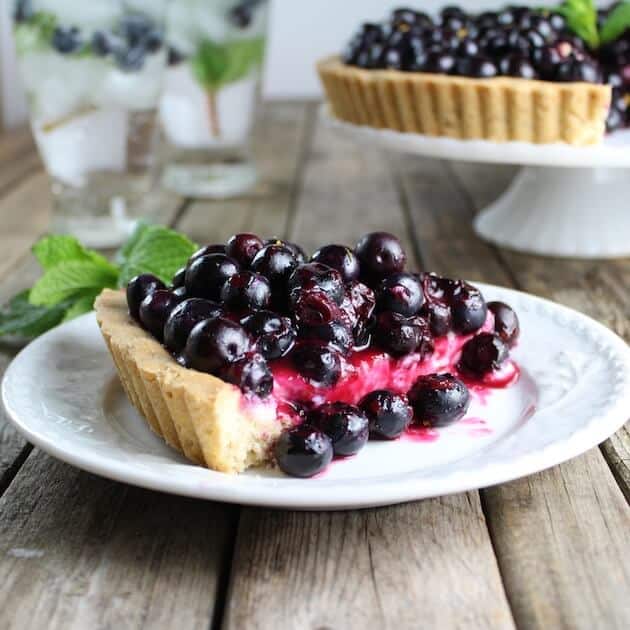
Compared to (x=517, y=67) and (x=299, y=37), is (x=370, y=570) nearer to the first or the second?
(x=517, y=67)

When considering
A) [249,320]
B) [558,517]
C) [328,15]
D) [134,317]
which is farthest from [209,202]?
[328,15]

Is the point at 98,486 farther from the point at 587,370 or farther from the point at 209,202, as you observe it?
the point at 209,202

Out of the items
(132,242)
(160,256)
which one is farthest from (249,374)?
(132,242)

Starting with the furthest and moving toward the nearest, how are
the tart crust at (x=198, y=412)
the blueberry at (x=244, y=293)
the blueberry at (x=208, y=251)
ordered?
1. the blueberry at (x=208, y=251)
2. the blueberry at (x=244, y=293)
3. the tart crust at (x=198, y=412)

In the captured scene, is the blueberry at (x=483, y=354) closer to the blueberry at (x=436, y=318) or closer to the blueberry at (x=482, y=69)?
the blueberry at (x=436, y=318)

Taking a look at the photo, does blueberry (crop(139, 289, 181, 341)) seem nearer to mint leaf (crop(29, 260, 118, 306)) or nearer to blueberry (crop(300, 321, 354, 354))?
blueberry (crop(300, 321, 354, 354))

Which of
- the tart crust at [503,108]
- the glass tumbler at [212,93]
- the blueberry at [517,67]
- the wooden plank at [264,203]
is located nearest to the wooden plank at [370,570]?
the tart crust at [503,108]

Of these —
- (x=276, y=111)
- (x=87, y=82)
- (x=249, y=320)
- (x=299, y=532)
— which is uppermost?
(x=249, y=320)
